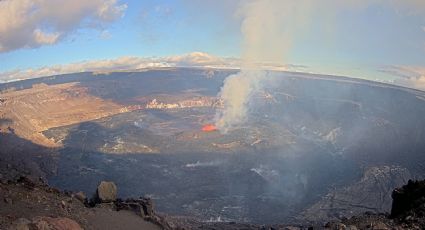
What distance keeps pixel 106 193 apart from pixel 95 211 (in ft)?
9.52

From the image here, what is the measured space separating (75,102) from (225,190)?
260 feet

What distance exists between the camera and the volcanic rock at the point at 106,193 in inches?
934

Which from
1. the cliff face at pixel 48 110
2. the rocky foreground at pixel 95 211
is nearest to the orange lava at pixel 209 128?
the cliff face at pixel 48 110

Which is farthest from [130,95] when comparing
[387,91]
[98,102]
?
[387,91]

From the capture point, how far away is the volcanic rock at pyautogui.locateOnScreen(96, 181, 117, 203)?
23.7 m

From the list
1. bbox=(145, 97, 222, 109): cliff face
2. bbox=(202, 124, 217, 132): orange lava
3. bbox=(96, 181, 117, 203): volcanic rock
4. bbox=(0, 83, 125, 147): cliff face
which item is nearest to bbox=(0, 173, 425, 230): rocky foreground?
bbox=(96, 181, 117, 203): volcanic rock

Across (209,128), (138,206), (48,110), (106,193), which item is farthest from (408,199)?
(48,110)

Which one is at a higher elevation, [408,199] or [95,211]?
[408,199]

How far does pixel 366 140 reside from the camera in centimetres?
7556

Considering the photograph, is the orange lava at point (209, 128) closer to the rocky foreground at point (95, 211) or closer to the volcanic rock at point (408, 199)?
the rocky foreground at point (95, 211)

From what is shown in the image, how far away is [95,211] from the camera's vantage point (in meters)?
21.2

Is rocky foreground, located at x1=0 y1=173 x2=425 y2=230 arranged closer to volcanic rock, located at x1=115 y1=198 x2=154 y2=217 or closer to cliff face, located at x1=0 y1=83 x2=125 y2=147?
volcanic rock, located at x1=115 y1=198 x2=154 y2=217

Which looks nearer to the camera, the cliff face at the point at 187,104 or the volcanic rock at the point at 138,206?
the volcanic rock at the point at 138,206

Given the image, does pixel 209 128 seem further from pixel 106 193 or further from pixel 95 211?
pixel 95 211
